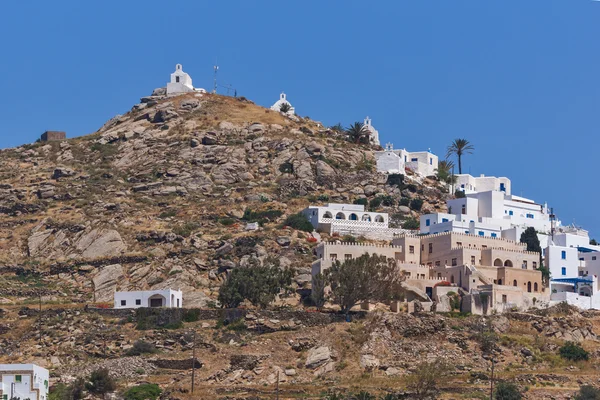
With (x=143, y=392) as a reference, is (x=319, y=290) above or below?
above

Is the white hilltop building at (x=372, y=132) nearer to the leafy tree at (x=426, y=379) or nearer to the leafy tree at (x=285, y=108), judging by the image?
the leafy tree at (x=285, y=108)

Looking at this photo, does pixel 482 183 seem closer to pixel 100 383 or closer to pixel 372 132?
pixel 372 132

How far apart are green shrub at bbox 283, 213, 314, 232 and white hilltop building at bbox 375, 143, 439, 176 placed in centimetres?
1833

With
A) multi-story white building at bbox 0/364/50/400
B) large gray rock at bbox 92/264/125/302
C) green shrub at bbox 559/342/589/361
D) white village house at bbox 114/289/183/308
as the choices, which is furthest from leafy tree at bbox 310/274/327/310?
multi-story white building at bbox 0/364/50/400

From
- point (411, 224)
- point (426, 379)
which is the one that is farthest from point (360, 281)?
point (411, 224)

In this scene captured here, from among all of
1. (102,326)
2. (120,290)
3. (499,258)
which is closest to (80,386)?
(102,326)

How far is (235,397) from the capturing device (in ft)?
213

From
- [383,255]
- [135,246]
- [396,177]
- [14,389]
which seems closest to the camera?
[14,389]

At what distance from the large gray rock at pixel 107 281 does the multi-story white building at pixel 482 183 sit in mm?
36714

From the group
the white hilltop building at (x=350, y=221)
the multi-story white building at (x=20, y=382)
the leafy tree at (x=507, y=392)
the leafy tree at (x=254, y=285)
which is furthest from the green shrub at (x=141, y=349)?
the white hilltop building at (x=350, y=221)

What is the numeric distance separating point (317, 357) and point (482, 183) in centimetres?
4649

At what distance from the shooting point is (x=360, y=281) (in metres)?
75.0

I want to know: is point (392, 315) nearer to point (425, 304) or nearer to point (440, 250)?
point (425, 304)

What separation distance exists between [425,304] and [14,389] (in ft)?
90.3
